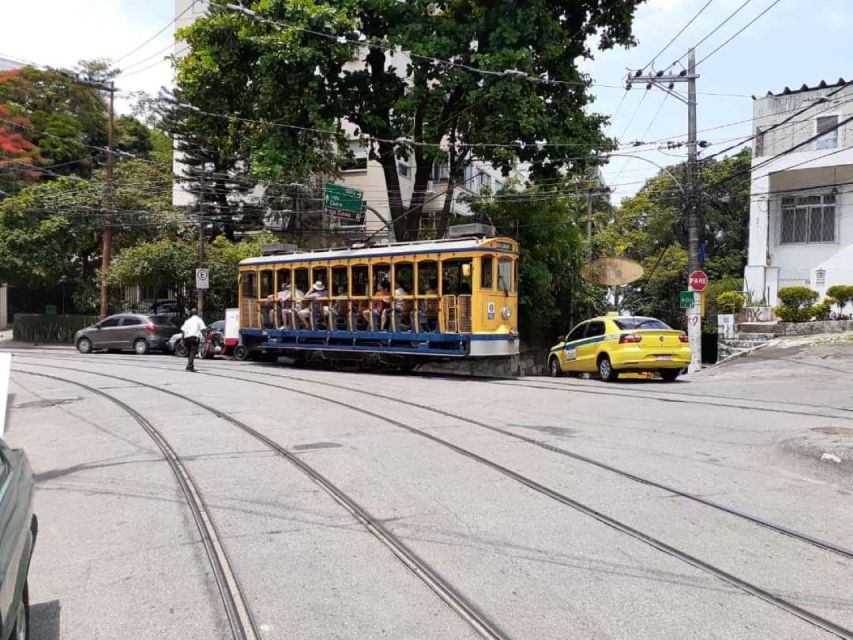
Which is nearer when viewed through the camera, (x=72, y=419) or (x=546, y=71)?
(x=72, y=419)

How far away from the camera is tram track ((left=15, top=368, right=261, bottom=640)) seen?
3758 mm

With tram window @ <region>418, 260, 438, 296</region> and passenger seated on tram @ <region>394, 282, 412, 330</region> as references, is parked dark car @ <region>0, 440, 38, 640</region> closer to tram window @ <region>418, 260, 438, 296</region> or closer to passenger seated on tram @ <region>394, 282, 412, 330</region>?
tram window @ <region>418, 260, 438, 296</region>

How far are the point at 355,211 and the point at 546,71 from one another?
312 inches

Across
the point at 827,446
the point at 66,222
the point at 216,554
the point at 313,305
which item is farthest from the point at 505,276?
the point at 66,222

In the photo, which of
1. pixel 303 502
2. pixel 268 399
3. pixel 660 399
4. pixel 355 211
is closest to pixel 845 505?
pixel 303 502

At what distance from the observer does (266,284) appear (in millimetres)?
20719

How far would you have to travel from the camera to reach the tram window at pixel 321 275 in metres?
19.0

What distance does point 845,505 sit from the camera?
6.04 meters

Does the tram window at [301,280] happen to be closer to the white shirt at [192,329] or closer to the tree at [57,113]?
the white shirt at [192,329]

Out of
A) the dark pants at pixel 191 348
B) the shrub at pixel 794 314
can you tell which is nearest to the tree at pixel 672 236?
the shrub at pixel 794 314

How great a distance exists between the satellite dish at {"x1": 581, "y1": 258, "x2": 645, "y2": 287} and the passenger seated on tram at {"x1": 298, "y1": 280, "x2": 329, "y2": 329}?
10856 millimetres

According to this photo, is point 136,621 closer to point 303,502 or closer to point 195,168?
point 303,502

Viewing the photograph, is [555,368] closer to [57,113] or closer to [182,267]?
[182,267]

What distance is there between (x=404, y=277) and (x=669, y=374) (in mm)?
6687
